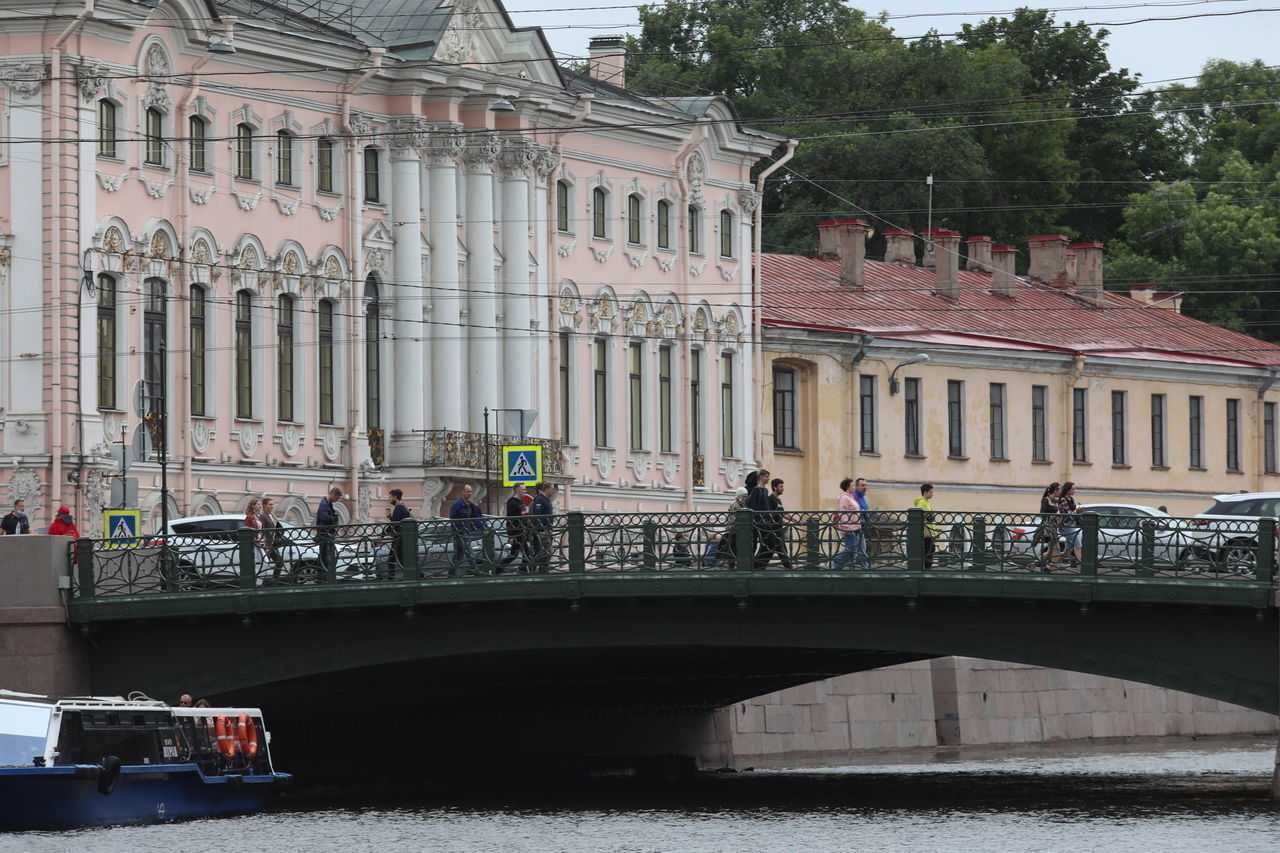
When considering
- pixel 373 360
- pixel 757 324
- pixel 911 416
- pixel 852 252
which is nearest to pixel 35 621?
pixel 373 360

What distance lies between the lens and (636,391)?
57.8m

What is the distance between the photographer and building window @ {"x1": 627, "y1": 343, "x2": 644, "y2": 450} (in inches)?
2266

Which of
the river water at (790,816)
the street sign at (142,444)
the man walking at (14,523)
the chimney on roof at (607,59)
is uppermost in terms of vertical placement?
the chimney on roof at (607,59)

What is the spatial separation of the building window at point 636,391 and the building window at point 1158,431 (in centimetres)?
1579

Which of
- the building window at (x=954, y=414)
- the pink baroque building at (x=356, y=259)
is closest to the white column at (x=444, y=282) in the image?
the pink baroque building at (x=356, y=259)

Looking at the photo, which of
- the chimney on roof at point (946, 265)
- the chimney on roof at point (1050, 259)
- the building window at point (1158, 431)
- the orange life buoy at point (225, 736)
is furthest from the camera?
the chimney on roof at point (1050, 259)

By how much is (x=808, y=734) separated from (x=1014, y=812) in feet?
44.2

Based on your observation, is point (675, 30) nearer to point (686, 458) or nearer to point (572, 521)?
point (686, 458)

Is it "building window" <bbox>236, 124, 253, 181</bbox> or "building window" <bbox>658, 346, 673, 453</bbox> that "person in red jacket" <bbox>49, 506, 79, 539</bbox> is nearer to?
"building window" <bbox>236, 124, 253, 181</bbox>

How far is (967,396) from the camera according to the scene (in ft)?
215

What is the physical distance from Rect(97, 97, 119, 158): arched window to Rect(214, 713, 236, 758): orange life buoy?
11653 millimetres

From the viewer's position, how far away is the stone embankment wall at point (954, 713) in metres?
51.4

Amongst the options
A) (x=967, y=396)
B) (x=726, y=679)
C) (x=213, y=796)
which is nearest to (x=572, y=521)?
(x=213, y=796)

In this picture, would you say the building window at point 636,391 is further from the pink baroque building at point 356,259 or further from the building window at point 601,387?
the building window at point 601,387
